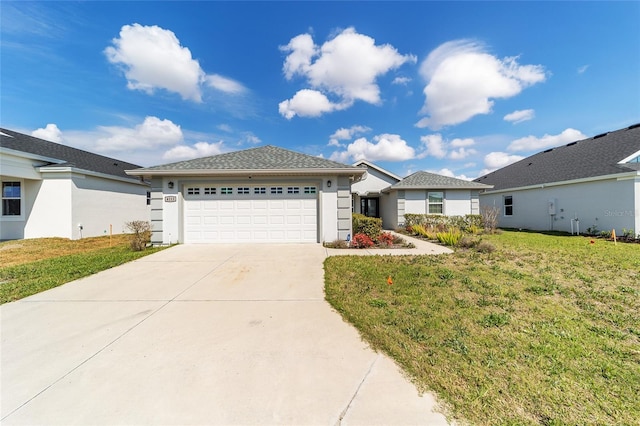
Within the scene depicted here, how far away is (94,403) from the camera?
227 centimetres

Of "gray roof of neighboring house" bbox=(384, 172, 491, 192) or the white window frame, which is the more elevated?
"gray roof of neighboring house" bbox=(384, 172, 491, 192)

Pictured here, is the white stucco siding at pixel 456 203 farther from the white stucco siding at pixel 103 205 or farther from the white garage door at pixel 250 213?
the white stucco siding at pixel 103 205

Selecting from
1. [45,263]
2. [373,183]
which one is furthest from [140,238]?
[373,183]

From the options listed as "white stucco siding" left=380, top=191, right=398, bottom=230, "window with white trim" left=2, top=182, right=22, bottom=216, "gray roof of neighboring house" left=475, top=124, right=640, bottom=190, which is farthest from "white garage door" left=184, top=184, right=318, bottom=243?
"gray roof of neighboring house" left=475, top=124, right=640, bottom=190

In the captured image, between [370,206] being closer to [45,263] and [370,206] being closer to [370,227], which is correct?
[370,227]

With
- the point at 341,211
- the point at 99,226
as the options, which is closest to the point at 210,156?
the point at 341,211

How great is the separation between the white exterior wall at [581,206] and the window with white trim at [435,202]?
6497 mm

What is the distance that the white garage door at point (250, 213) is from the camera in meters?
10.3

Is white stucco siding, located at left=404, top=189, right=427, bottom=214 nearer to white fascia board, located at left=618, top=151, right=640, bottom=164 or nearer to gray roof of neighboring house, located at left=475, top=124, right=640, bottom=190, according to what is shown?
gray roof of neighboring house, located at left=475, top=124, right=640, bottom=190

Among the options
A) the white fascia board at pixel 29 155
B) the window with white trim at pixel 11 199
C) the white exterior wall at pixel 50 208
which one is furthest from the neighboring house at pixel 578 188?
the window with white trim at pixel 11 199

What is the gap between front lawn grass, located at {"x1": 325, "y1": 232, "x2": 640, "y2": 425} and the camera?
219cm

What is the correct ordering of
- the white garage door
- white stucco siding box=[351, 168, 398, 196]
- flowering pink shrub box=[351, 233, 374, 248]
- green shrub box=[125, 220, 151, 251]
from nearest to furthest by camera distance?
green shrub box=[125, 220, 151, 251] → flowering pink shrub box=[351, 233, 374, 248] → the white garage door → white stucco siding box=[351, 168, 398, 196]

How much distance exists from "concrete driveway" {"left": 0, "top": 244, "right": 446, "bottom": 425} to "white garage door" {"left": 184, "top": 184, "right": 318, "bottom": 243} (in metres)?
5.25

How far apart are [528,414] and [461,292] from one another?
288 cm
